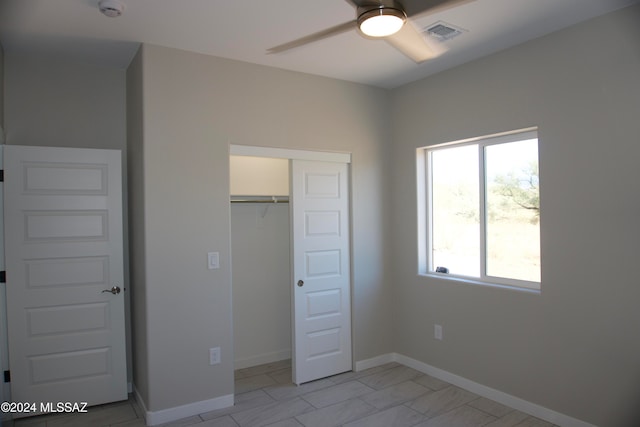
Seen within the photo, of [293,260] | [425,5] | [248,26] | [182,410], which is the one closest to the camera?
[425,5]

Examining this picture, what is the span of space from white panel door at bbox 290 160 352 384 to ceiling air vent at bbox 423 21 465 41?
1.54m

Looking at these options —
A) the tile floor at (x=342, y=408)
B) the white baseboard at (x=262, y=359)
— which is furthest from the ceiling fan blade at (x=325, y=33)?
the white baseboard at (x=262, y=359)

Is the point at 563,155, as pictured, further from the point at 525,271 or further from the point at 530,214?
the point at 525,271

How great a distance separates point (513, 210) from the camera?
3.51 m

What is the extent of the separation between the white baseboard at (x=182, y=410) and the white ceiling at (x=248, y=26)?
279 cm

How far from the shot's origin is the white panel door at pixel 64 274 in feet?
10.6

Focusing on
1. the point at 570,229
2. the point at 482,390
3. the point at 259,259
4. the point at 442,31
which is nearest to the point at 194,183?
the point at 259,259

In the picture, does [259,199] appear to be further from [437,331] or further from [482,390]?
[482,390]

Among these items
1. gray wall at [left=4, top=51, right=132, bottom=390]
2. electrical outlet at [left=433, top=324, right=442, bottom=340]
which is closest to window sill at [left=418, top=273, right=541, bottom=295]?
electrical outlet at [left=433, top=324, right=442, bottom=340]

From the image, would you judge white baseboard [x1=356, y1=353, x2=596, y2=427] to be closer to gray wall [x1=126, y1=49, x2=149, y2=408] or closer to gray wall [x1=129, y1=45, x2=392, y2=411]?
gray wall [x1=129, y1=45, x2=392, y2=411]

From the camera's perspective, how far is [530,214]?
3379 mm

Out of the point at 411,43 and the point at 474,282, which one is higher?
the point at 411,43

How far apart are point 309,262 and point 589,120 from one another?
2509mm

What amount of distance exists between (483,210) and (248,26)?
2464 millimetres
